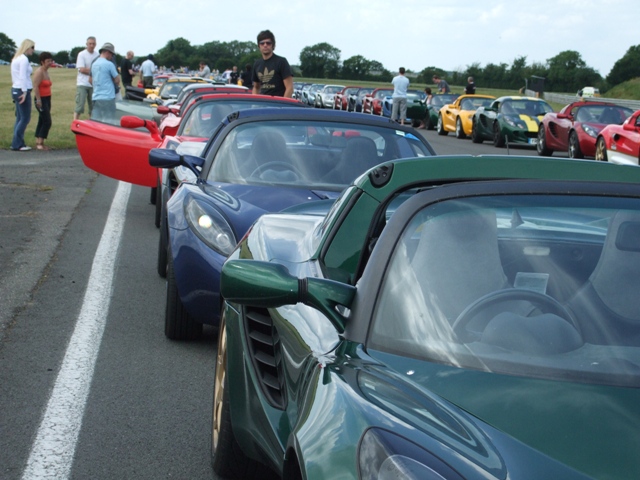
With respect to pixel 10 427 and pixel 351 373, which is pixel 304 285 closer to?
pixel 351 373

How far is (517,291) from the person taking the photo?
9.96 feet

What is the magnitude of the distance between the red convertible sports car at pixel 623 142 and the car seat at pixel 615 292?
15.7 m

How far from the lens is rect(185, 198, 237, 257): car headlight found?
6062 millimetres

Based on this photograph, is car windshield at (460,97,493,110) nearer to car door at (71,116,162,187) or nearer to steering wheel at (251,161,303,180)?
car door at (71,116,162,187)

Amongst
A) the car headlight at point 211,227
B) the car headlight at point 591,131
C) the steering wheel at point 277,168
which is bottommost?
the car headlight at point 591,131

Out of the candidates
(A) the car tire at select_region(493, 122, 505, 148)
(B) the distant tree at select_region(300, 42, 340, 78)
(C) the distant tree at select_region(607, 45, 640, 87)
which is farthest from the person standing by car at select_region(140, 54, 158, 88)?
(B) the distant tree at select_region(300, 42, 340, 78)

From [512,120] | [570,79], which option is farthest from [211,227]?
[570,79]

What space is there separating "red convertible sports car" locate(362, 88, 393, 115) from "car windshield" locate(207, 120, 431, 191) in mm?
37376

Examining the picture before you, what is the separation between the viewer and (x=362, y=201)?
3.66m

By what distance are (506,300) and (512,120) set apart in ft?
84.0

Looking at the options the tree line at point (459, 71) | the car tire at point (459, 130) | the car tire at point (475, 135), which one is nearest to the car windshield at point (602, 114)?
the car tire at point (475, 135)

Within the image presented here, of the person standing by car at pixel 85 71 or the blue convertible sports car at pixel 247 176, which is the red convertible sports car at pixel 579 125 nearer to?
the person standing by car at pixel 85 71

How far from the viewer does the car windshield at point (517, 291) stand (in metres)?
2.79

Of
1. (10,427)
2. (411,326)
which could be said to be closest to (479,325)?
(411,326)
